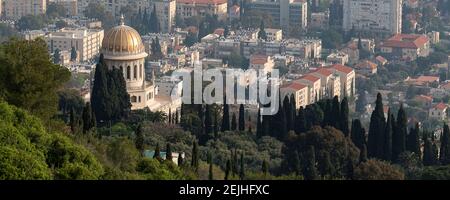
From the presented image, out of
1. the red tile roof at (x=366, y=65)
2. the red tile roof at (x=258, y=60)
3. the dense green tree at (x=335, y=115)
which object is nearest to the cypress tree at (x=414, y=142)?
the dense green tree at (x=335, y=115)

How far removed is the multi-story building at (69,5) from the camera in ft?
209

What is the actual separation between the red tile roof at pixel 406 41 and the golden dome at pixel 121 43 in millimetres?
28559

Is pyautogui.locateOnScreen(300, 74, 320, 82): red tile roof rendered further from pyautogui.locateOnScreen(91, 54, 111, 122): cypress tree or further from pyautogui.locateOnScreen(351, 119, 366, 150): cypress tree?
pyautogui.locateOnScreen(351, 119, 366, 150): cypress tree

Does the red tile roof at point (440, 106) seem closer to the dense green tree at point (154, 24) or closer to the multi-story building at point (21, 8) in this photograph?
the dense green tree at point (154, 24)

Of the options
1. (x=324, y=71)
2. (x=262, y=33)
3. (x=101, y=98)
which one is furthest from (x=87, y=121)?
(x=262, y=33)

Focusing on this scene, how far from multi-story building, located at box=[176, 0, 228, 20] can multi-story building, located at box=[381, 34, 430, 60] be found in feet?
31.5

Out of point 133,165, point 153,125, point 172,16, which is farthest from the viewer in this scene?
point 172,16

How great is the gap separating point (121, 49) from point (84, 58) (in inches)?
943

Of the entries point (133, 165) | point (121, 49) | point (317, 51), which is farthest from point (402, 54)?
point (133, 165)

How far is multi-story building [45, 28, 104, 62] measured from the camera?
52938mm
